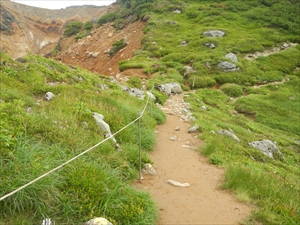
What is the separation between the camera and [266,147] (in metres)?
12.7

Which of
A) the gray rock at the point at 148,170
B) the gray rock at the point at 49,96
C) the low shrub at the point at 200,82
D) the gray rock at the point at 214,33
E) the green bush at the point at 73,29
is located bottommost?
the low shrub at the point at 200,82

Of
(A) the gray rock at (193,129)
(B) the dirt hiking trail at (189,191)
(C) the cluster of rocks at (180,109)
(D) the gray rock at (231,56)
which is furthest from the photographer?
(D) the gray rock at (231,56)

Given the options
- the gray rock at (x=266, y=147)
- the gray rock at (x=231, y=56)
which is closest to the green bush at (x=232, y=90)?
the gray rock at (x=231, y=56)

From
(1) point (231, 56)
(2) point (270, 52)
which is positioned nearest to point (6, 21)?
(1) point (231, 56)

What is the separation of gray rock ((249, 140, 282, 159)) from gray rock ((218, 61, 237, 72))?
17.4m

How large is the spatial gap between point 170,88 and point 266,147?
9.92 meters

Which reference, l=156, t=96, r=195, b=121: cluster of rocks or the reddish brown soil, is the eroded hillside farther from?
l=156, t=96, r=195, b=121: cluster of rocks

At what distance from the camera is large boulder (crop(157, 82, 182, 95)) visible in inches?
794

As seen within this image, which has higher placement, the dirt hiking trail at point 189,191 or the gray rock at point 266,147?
the dirt hiking trail at point 189,191

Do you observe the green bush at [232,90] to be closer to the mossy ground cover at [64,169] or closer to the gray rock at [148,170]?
the mossy ground cover at [64,169]

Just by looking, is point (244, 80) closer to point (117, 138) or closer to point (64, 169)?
point (117, 138)

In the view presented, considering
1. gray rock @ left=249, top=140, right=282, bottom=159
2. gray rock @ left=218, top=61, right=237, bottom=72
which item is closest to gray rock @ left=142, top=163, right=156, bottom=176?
gray rock @ left=249, top=140, right=282, bottom=159

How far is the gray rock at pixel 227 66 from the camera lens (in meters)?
29.0

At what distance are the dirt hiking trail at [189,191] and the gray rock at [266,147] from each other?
4487 millimetres
